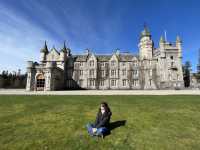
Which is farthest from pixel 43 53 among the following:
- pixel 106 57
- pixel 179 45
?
pixel 179 45

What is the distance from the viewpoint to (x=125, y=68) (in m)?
52.6

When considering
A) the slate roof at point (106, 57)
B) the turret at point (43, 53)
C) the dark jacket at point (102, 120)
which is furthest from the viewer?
the slate roof at point (106, 57)

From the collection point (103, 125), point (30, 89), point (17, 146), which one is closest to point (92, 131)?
point (103, 125)

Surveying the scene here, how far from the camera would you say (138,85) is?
51.3m

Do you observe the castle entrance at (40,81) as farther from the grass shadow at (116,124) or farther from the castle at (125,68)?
the grass shadow at (116,124)

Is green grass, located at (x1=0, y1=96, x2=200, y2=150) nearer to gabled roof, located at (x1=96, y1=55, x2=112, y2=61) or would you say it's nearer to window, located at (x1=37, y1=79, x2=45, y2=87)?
window, located at (x1=37, y1=79, x2=45, y2=87)

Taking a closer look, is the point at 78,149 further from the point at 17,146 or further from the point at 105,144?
the point at 17,146

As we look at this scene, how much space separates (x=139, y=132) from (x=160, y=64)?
146ft

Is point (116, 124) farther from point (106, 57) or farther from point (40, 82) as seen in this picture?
point (106, 57)

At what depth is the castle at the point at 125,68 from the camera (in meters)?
49.1

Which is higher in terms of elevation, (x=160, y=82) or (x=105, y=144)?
(x=160, y=82)

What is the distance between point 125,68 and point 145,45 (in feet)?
32.5

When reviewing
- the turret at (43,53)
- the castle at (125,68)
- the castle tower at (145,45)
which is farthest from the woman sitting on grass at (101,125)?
the turret at (43,53)

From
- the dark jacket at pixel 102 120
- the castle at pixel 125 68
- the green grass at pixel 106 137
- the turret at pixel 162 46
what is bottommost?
the green grass at pixel 106 137
